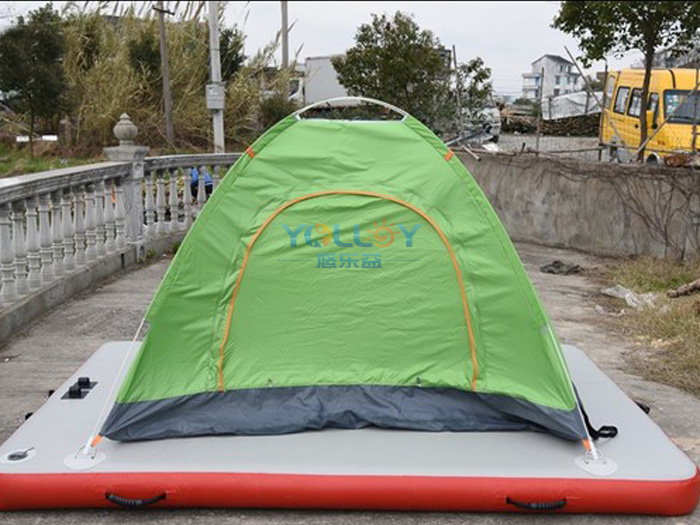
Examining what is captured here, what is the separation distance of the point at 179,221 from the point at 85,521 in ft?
23.0

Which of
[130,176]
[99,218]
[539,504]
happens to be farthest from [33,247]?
[539,504]

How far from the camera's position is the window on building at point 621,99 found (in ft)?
49.3

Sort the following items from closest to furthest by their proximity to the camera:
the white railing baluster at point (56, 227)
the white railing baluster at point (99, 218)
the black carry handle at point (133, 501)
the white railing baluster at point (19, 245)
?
the black carry handle at point (133, 501) → the white railing baluster at point (19, 245) → the white railing baluster at point (56, 227) → the white railing baluster at point (99, 218)

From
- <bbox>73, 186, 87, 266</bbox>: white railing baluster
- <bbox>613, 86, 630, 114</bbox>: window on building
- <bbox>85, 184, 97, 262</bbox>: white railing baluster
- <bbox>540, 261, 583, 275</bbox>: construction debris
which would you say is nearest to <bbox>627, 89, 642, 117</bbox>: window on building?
<bbox>613, 86, 630, 114</bbox>: window on building

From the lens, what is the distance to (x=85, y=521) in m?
3.13

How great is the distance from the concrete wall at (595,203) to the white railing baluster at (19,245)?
23.7ft

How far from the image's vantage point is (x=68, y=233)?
675 cm

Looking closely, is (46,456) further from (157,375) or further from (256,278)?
(256,278)

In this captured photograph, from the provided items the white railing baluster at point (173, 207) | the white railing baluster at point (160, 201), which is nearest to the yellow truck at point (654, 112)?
the white railing baluster at point (173, 207)

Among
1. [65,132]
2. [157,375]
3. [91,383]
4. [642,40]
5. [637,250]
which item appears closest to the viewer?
[157,375]

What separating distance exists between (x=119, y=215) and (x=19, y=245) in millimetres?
2111

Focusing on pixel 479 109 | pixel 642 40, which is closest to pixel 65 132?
pixel 479 109

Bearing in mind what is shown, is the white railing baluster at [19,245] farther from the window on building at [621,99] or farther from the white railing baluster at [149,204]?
the window on building at [621,99]

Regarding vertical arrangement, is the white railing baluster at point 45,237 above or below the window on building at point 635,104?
below
